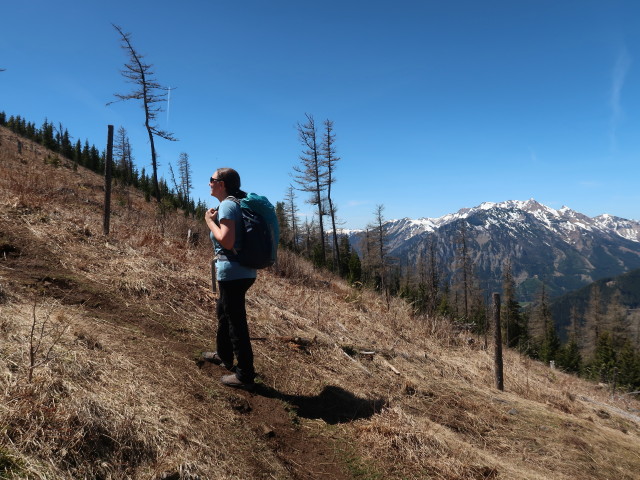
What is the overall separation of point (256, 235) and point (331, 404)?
2223 millimetres

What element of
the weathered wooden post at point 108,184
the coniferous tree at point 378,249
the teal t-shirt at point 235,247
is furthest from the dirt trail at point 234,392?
the coniferous tree at point 378,249

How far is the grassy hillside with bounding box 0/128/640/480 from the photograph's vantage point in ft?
7.67

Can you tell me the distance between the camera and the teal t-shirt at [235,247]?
331cm

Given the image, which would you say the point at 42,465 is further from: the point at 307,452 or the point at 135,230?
the point at 135,230

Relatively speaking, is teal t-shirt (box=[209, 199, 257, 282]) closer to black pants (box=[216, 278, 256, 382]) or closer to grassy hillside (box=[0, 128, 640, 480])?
black pants (box=[216, 278, 256, 382])

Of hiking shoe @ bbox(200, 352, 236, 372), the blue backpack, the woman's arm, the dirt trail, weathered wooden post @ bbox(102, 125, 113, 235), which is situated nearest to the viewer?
the dirt trail

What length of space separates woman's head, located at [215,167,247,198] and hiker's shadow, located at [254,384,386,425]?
2.12 metres

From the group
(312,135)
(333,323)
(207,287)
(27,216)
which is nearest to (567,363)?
(312,135)

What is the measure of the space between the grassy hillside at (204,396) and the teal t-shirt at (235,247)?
1163mm

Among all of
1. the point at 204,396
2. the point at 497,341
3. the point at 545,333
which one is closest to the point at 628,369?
the point at 545,333

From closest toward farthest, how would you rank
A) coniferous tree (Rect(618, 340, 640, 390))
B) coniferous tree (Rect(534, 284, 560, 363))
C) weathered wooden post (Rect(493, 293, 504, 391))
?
weathered wooden post (Rect(493, 293, 504, 391)) < coniferous tree (Rect(618, 340, 640, 390)) < coniferous tree (Rect(534, 284, 560, 363))

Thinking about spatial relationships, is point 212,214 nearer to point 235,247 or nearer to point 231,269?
point 235,247

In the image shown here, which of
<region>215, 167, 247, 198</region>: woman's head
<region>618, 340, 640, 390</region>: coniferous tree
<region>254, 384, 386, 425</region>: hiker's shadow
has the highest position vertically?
<region>215, 167, 247, 198</region>: woman's head

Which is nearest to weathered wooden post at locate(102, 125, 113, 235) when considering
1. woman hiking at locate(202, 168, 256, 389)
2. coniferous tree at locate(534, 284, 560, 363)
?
woman hiking at locate(202, 168, 256, 389)
